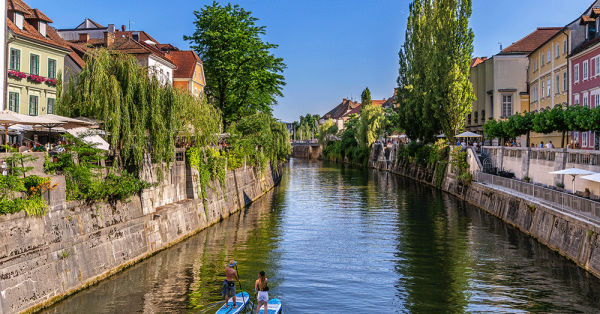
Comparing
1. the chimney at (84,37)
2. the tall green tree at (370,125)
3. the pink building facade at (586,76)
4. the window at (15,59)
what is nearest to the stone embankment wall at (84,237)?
the window at (15,59)

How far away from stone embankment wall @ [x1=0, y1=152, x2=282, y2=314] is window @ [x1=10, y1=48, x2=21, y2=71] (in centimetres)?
1081

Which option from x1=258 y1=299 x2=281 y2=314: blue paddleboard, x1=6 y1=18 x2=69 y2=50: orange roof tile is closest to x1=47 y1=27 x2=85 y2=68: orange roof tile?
x1=6 y1=18 x2=69 y2=50: orange roof tile

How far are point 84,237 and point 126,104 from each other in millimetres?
6481

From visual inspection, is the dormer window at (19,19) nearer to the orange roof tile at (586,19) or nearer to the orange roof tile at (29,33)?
the orange roof tile at (29,33)

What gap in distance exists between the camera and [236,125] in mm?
43906

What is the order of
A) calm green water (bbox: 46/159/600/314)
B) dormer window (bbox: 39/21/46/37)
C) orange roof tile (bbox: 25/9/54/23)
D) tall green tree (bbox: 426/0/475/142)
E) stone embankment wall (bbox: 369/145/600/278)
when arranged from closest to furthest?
calm green water (bbox: 46/159/600/314)
stone embankment wall (bbox: 369/145/600/278)
orange roof tile (bbox: 25/9/54/23)
dormer window (bbox: 39/21/46/37)
tall green tree (bbox: 426/0/475/142)

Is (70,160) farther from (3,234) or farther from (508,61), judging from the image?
(508,61)

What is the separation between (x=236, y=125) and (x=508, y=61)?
33.3 m

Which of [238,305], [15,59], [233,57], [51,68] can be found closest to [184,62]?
[233,57]

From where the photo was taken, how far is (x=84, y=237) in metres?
17.7

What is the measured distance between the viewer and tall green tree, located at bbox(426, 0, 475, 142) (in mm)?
50250

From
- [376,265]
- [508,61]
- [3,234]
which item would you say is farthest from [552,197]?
[508,61]

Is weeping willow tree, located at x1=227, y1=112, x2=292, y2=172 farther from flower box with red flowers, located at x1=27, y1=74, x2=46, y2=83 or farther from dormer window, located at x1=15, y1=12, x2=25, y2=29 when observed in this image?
dormer window, located at x1=15, y1=12, x2=25, y2=29

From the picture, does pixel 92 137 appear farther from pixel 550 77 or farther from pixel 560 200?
pixel 550 77
